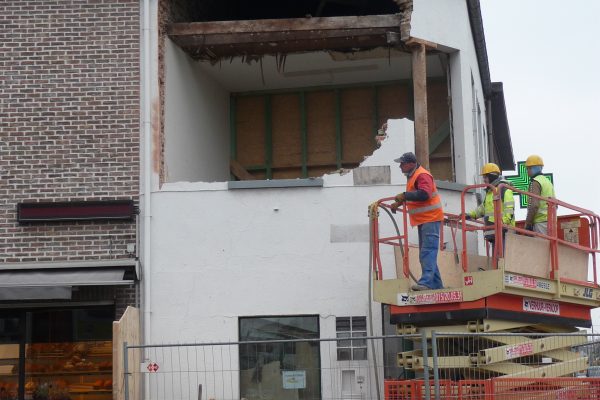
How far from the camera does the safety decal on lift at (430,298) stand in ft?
40.0

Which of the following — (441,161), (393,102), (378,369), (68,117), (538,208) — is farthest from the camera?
(393,102)

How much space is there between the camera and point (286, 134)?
18562 mm

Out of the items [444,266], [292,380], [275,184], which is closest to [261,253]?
[275,184]

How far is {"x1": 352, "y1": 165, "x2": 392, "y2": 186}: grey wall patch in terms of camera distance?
14.6 m

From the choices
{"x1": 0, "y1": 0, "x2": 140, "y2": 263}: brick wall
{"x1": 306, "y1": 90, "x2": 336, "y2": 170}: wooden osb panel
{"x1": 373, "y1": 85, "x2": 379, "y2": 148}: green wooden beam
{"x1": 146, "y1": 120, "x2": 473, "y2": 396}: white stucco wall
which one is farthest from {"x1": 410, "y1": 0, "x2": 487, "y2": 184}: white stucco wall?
{"x1": 0, "y1": 0, "x2": 140, "y2": 263}: brick wall

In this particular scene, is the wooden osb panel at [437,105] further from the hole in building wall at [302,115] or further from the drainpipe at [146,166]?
the drainpipe at [146,166]

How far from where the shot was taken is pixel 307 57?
17.0m

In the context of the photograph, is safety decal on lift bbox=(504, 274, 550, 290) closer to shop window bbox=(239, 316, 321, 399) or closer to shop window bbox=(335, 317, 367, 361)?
shop window bbox=(335, 317, 367, 361)

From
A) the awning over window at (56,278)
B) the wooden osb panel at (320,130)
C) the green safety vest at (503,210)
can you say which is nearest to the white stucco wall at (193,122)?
the wooden osb panel at (320,130)

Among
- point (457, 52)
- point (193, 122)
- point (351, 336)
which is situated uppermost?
point (457, 52)

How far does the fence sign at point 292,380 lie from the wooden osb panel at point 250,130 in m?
5.54

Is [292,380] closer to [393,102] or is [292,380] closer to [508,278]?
[508,278]

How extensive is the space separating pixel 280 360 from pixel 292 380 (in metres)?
0.29

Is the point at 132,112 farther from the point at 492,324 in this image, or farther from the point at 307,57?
the point at 492,324
